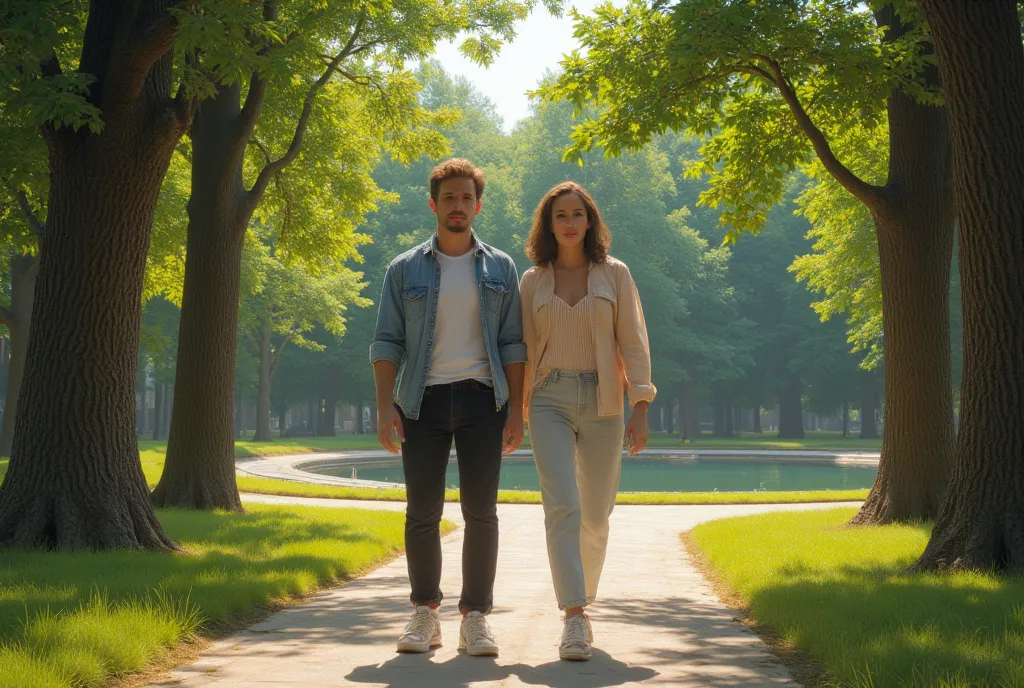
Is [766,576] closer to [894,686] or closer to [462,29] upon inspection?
[894,686]

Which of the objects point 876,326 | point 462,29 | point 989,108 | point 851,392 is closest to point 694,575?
point 989,108

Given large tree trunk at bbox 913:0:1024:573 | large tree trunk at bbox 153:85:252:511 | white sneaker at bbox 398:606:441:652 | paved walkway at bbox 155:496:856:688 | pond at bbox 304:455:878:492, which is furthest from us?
pond at bbox 304:455:878:492

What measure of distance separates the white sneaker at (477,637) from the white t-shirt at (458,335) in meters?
1.14

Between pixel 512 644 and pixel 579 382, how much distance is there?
139cm

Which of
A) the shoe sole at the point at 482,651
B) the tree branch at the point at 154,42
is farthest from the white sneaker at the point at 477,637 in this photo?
the tree branch at the point at 154,42

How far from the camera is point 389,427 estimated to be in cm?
514

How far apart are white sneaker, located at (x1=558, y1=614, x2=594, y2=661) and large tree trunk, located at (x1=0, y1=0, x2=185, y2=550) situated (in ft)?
15.8

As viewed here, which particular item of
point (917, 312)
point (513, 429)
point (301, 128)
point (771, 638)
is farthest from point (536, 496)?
point (513, 429)

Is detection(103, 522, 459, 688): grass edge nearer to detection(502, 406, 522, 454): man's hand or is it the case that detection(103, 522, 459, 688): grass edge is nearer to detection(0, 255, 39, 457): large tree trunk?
detection(502, 406, 522, 454): man's hand

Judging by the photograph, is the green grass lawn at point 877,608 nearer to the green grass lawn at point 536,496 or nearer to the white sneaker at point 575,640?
the white sneaker at point 575,640

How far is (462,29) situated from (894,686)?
12.9m

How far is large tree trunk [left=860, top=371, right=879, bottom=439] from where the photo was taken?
2059 inches

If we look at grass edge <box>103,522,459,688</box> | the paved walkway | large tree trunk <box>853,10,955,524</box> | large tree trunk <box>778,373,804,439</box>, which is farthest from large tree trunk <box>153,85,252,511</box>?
large tree trunk <box>778,373,804,439</box>

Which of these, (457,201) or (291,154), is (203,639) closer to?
(457,201)
